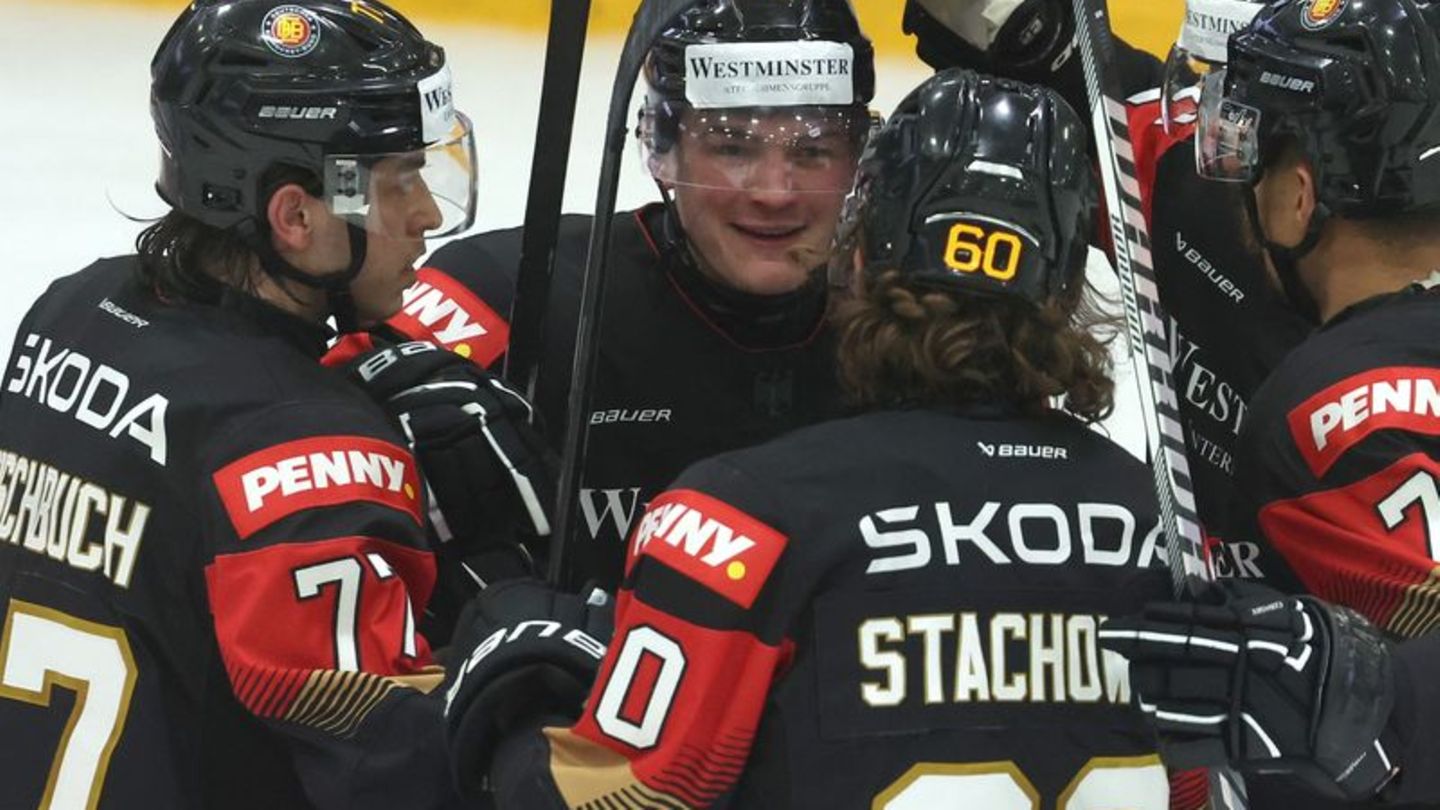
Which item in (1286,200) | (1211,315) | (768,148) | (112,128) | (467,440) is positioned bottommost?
(112,128)

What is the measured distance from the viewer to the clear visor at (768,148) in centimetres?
302

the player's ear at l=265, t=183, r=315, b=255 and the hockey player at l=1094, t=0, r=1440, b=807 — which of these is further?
the player's ear at l=265, t=183, r=315, b=255

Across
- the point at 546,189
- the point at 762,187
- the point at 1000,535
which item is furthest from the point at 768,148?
the point at 1000,535

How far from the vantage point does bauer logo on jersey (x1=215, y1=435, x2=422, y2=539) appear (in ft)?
8.10

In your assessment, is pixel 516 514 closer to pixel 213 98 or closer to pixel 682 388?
pixel 682 388

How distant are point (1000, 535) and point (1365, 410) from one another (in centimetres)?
51

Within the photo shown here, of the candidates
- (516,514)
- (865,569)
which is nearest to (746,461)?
(865,569)

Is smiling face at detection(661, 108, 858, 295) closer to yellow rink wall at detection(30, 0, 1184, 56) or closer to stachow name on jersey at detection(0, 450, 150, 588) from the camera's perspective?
stachow name on jersey at detection(0, 450, 150, 588)

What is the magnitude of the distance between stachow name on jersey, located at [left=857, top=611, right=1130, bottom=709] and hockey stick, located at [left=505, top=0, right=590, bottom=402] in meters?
0.88

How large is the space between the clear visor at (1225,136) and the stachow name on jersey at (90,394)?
1223mm

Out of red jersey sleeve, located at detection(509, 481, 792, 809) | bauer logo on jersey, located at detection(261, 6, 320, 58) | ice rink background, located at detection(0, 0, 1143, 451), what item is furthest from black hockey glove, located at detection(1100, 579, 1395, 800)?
ice rink background, located at detection(0, 0, 1143, 451)

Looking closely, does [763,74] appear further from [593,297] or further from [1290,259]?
[1290,259]

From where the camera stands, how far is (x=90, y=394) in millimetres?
2615

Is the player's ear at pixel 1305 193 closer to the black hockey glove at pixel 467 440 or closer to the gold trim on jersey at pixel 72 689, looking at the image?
the black hockey glove at pixel 467 440
